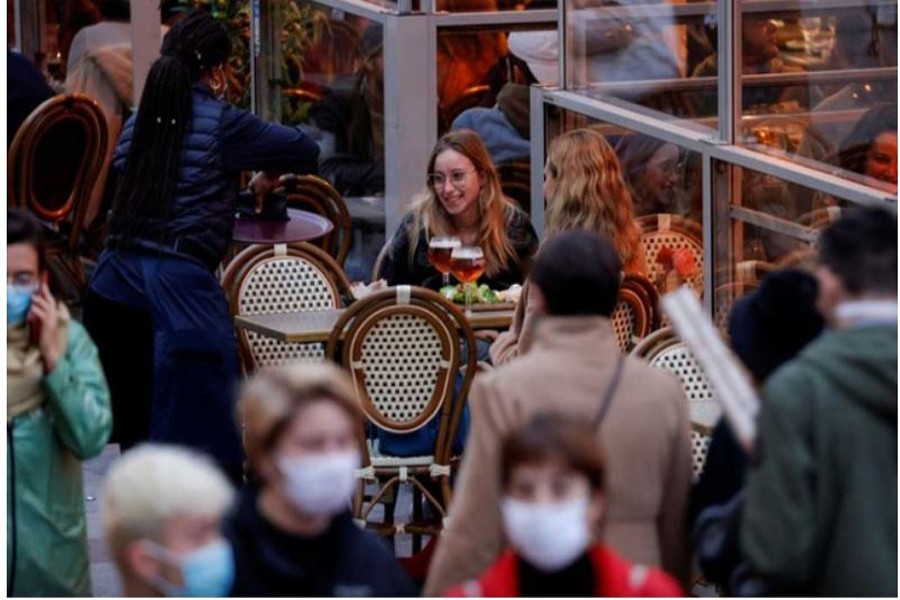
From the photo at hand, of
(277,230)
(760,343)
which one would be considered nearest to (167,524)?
(760,343)

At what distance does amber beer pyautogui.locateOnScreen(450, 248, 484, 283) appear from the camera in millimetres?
8602

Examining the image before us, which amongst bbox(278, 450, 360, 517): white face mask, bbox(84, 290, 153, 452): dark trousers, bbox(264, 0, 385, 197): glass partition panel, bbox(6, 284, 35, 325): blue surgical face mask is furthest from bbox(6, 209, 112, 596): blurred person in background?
bbox(264, 0, 385, 197): glass partition panel

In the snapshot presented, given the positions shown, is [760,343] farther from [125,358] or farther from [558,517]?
[125,358]

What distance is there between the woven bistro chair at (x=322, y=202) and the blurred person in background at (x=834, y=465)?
22.3ft

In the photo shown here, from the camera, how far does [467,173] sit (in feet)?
29.4

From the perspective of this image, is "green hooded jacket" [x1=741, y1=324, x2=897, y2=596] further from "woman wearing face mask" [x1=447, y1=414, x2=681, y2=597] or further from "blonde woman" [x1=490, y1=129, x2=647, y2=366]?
"blonde woman" [x1=490, y1=129, x2=647, y2=366]

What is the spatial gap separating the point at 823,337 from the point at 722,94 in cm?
512

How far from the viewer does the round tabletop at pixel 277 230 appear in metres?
9.27

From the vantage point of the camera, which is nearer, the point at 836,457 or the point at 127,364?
the point at 836,457

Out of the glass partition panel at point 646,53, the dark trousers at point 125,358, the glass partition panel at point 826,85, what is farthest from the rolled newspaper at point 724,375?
the glass partition panel at point 646,53

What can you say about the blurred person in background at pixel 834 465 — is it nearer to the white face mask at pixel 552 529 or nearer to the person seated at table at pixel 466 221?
the white face mask at pixel 552 529

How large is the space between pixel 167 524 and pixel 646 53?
21.1 ft

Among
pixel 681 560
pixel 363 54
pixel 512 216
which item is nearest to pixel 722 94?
pixel 512 216

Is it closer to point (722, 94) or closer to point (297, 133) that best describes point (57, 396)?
point (297, 133)
